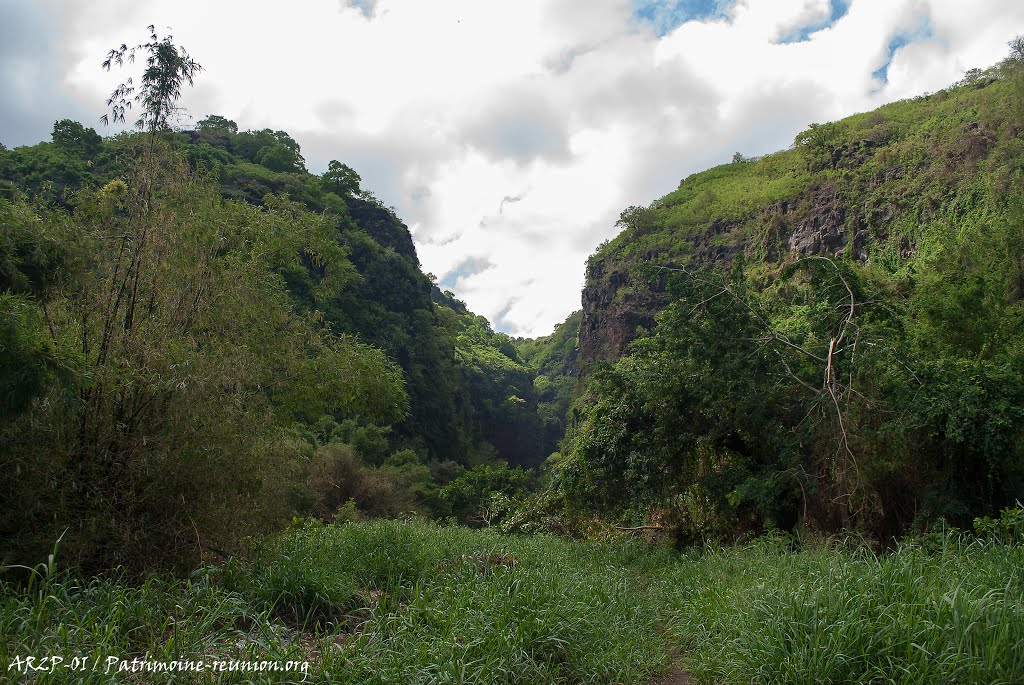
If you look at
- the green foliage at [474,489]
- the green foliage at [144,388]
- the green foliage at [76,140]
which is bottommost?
the green foliage at [474,489]

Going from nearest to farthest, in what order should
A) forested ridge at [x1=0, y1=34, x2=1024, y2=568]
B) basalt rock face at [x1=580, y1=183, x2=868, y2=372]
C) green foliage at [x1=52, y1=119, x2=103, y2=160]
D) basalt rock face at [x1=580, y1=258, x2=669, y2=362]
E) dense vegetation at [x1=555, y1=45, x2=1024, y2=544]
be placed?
forested ridge at [x1=0, y1=34, x2=1024, y2=568] → dense vegetation at [x1=555, y1=45, x2=1024, y2=544] → green foliage at [x1=52, y1=119, x2=103, y2=160] → basalt rock face at [x1=580, y1=183, x2=868, y2=372] → basalt rock face at [x1=580, y1=258, x2=669, y2=362]

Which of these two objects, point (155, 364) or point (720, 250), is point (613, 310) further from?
point (155, 364)

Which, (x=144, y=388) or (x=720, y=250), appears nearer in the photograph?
(x=144, y=388)

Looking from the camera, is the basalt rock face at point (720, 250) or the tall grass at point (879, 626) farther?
the basalt rock face at point (720, 250)

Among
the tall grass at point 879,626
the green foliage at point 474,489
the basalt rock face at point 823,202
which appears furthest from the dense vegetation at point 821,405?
the green foliage at point 474,489

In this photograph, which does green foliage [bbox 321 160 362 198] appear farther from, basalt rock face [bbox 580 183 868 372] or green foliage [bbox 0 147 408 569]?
green foliage [bbox 0 147 408 569]

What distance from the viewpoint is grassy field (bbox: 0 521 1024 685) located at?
11.4ft

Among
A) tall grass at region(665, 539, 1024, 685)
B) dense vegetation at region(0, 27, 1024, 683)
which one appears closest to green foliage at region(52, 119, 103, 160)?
dense vegetation at region(0, 27, 1024, 683)

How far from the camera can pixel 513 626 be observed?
4609 mm

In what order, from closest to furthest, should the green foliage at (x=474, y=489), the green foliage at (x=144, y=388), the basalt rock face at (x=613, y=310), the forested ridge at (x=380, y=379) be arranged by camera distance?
the green foliage at (x=144, y=388)
the forested ridge at (x=380, y=379)
the green foliage at (x=474, y=489)
the basalt rock face at (x=613, y=310)

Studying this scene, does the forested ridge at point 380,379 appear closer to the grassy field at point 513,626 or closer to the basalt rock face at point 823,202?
the basalt rock face at point 823,202

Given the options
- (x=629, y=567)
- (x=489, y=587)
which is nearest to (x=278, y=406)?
(x=489, y=587)

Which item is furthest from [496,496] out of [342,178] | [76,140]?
[342,178]

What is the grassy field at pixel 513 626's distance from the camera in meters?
3.48
